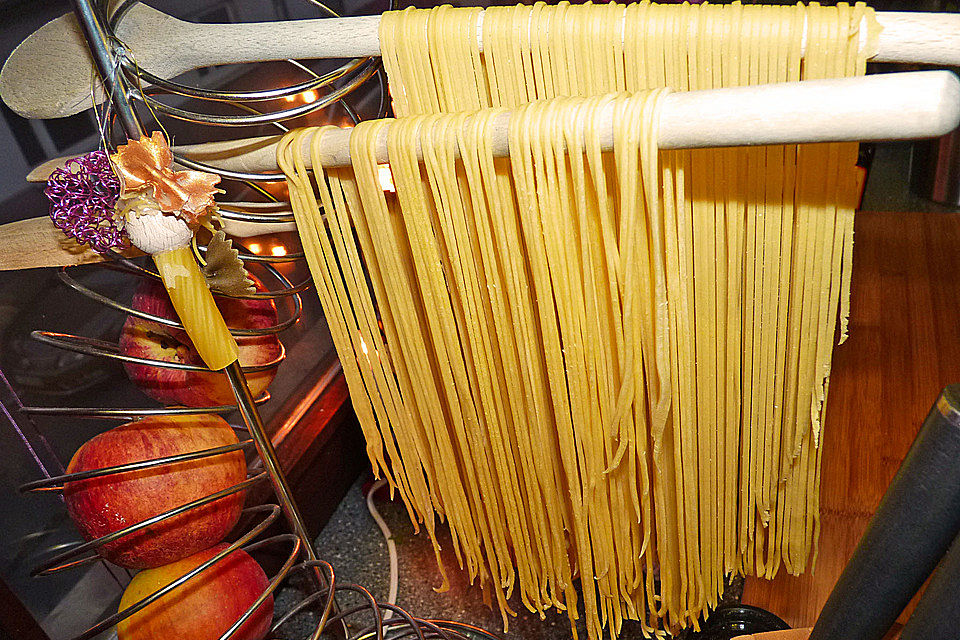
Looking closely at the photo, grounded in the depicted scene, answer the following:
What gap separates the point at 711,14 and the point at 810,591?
0.50 meters

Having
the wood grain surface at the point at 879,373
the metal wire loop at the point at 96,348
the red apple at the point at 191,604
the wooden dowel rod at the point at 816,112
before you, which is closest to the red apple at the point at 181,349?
the metal wire loop at the point at 96,348

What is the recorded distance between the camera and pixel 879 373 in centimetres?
85

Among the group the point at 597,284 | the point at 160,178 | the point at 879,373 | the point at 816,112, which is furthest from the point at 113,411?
the point at 879,373

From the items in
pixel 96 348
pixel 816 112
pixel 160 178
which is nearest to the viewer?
pixel 816 112

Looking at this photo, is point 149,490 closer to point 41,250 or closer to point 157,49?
point 41,250

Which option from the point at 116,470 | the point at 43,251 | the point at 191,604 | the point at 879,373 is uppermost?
the point at 43,251

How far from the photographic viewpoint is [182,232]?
41 cm

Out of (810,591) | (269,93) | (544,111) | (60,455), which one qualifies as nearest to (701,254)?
(544,111)

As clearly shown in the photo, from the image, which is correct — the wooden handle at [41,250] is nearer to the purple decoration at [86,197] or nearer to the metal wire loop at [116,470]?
the purple decoration at [86,197]

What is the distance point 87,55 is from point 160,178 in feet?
0.43

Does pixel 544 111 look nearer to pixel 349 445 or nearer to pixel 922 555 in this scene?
pixel 922 555

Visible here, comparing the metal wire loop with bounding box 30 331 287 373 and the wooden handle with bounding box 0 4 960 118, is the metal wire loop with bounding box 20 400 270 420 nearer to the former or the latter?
the metal wire loop with bounding box 30 331 287 373

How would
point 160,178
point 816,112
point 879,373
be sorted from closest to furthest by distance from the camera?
point 816,112 → point 160,178 → point 879,373

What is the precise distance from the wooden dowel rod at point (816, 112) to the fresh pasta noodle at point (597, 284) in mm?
21
